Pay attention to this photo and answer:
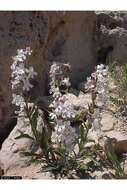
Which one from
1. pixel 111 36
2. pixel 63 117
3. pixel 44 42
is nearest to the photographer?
pixel 63 117

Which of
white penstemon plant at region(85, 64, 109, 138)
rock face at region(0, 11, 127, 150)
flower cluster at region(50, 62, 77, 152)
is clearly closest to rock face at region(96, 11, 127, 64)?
rock face at region(0, 11, 127, 150)

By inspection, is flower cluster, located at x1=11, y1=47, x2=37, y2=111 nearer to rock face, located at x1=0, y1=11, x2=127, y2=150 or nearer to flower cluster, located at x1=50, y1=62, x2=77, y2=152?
flower cluster, located at x1=50, y1=62, x2=77, y2=152

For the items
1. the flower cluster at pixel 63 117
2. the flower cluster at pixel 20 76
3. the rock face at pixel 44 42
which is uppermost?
the rock face at pixel 44 42

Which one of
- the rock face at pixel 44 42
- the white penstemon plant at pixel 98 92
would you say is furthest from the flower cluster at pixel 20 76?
the rock face at pixel 44 42

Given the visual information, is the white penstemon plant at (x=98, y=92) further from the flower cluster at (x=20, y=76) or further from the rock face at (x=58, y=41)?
the rock face at (x=58, y=41)

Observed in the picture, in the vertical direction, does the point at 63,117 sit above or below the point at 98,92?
below

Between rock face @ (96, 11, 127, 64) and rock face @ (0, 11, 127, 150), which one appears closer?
rock face @ (0, 11, 127, 150)

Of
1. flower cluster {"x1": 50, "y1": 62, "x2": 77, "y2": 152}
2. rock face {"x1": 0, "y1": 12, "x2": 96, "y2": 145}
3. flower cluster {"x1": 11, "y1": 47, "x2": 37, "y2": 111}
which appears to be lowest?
flower cluster {"x1": 50, "y1": 62, "x2": 77, "y2": 152}

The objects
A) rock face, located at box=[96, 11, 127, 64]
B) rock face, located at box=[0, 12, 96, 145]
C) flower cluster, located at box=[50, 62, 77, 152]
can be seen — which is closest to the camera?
flower cluster, located at box=[50, 62, 77, 152]

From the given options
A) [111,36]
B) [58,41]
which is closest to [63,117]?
[58,41]

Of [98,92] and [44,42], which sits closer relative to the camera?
[98,92]

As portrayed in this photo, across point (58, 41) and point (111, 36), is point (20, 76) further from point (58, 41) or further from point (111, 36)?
point (111, 36)

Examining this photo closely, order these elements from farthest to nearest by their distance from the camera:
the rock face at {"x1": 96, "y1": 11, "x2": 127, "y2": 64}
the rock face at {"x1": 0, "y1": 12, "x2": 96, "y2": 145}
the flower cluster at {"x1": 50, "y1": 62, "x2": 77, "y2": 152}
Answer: the rock face at {"x1": 96, "y1": 11, "x2": 127, "y2": 64} < the rock face at {"x1": 0, "y1": 12, "x2": 96, "y2": 145} < the flower cluster at {"x1": 50, "y1": 62, "x2": 77, "y2": 152}

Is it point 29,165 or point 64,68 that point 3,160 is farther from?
point 64,68
